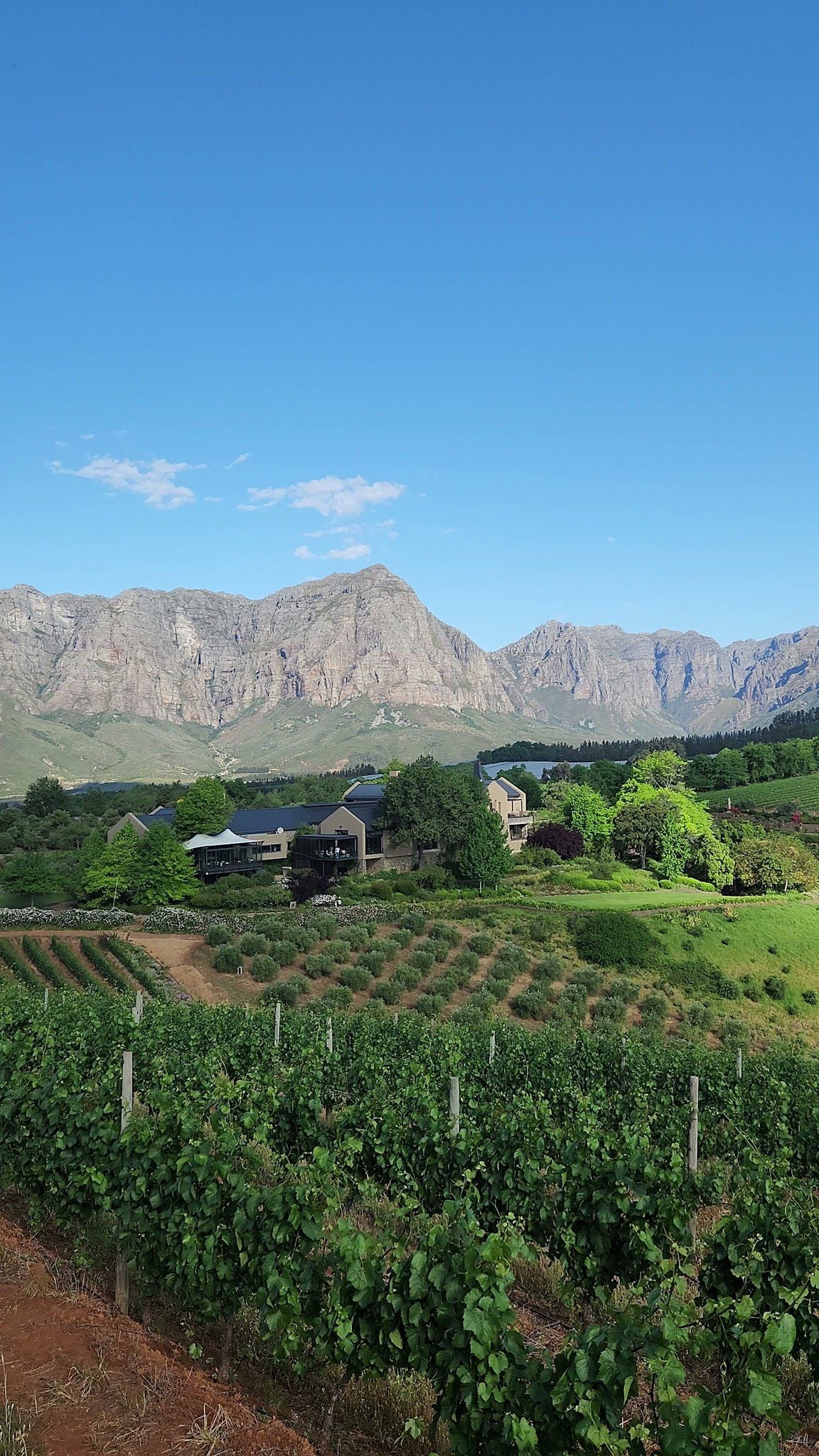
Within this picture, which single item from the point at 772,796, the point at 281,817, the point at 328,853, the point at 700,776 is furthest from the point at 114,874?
the point at 700,776

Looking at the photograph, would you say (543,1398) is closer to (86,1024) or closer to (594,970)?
(86,1024)

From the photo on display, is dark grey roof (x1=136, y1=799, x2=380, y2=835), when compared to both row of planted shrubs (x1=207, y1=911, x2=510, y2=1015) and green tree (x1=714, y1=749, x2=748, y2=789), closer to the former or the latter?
row of planted shrubs (x1=207, y1=911, x2=510, y2=1015)

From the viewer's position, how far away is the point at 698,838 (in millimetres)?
60156

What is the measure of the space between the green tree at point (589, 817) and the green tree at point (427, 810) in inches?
447

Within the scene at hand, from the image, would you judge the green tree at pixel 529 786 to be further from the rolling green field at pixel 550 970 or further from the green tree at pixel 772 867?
the rolling green field at pixel 550 970

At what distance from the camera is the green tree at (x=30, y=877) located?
169 ft

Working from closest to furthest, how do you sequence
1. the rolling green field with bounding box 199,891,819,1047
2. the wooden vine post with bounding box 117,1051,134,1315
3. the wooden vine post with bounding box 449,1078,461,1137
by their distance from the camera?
the wooden vine post with bounding box 117,1051,134,1315
the wooden vine post with bounding box 449,1078,461,1137
the rolling green field with bounding box 199,891,819,1047

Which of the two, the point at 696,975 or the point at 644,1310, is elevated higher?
the point at 644,1310

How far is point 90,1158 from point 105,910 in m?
38.4

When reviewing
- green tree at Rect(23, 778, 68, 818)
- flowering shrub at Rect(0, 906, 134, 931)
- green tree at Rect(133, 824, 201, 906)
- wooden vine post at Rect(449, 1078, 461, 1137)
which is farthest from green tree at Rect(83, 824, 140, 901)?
green tree at Rect(23, 778, 68, 818)

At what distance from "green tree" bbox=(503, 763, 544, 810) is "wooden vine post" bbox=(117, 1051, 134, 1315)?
78.5 metres

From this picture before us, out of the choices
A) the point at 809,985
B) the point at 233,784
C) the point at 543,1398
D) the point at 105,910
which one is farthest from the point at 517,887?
the point at 233,784

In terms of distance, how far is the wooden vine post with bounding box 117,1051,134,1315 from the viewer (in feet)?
26.6

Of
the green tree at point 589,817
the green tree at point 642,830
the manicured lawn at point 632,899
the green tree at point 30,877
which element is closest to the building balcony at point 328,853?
the manicured lawn at point 632,899
